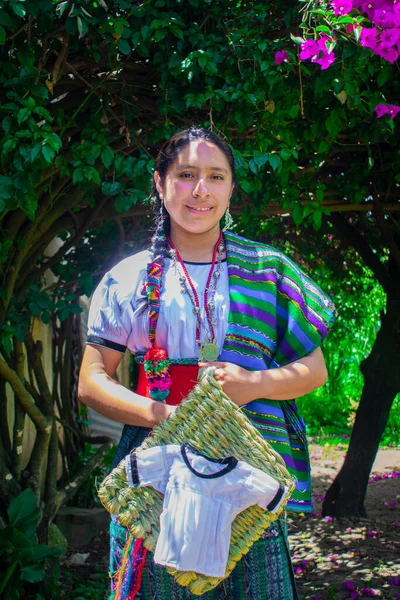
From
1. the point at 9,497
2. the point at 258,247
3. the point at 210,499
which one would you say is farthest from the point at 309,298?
the point at 9,497

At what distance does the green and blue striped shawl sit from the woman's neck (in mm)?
50

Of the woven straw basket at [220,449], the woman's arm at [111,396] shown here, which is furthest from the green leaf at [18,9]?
the woven straw basket at [220,449]

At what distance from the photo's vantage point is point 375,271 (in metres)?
5.28

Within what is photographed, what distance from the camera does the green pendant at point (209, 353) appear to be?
1685 millimetres

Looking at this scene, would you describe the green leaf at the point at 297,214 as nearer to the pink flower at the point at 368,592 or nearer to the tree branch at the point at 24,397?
the tree branch at the point at 24,397

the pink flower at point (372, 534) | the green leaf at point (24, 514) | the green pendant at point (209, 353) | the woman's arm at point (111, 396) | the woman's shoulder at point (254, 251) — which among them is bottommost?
the pink flower at point (372, 534)

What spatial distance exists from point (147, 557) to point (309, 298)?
0.72 m

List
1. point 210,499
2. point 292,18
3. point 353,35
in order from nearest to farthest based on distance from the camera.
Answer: point 210,499
point 353,35
point 292,18

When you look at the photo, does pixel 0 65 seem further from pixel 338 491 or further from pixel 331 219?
pixel 338 491

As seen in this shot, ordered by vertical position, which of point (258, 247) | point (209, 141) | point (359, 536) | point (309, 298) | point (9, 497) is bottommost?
point (359, 536)

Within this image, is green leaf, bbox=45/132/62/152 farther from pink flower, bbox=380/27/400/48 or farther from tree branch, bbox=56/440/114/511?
tree branch, bbox=56/440/114/511

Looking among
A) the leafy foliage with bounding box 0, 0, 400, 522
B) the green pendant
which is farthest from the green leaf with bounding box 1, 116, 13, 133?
the green pendant

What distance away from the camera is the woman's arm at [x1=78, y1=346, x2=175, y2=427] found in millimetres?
1655

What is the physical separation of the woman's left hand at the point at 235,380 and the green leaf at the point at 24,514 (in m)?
1.90
